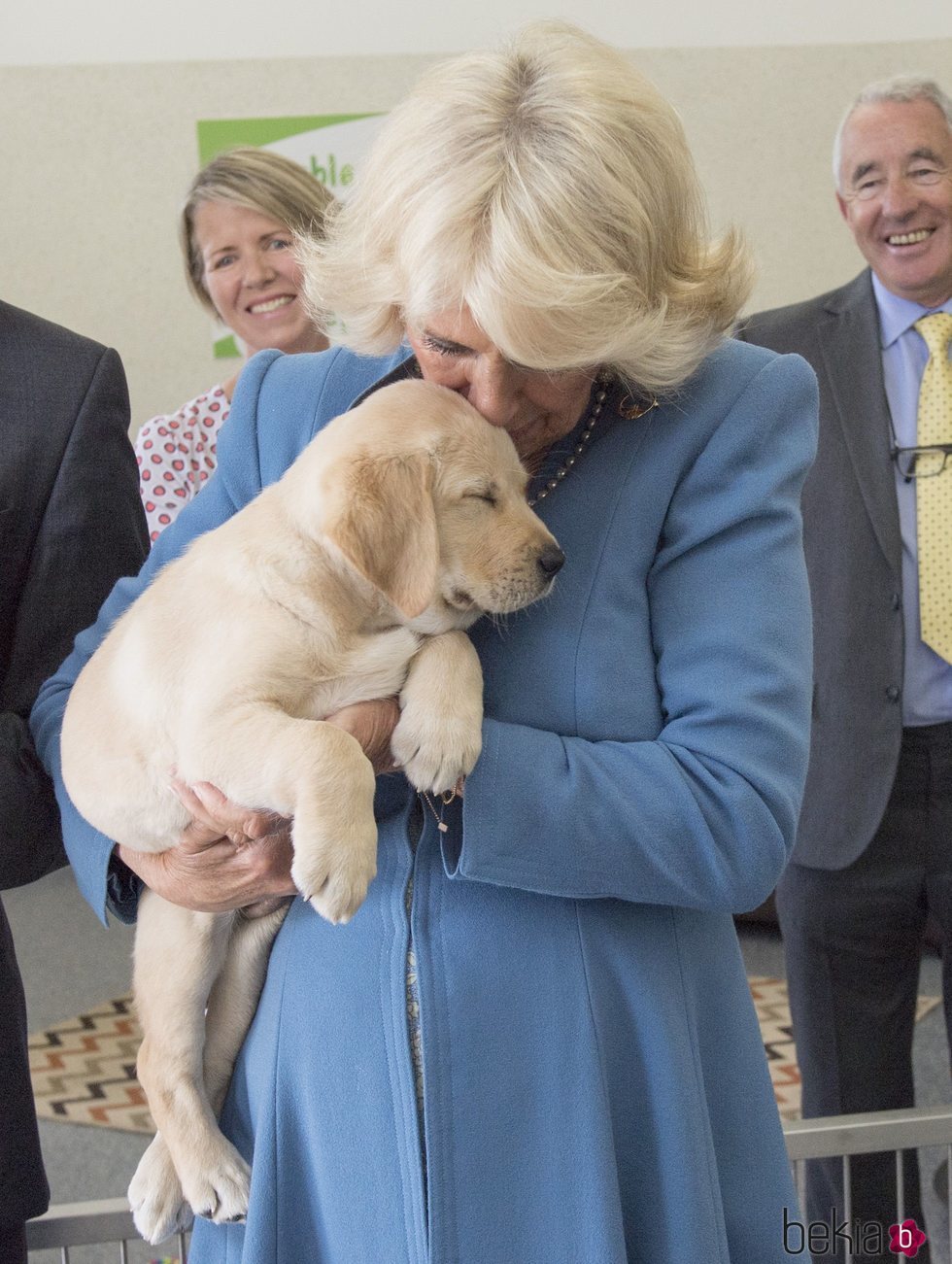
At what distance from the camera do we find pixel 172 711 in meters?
1.55

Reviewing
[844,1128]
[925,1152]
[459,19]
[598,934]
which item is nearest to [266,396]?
[598,934]

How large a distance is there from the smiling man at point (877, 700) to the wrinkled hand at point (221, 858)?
1.70 meters

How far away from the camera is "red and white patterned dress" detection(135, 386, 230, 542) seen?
3213 mm

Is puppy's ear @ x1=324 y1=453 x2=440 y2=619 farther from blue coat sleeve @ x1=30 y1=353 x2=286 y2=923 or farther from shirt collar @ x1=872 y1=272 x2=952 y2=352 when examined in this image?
shirt collar @ x1=872 y1=272 x2=952 y2=352

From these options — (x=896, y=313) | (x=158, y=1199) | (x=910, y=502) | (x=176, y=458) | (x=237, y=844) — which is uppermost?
(x=896, y=313)

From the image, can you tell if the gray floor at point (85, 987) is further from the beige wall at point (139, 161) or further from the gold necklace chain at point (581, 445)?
the gold necklace chain at point (581, 445)

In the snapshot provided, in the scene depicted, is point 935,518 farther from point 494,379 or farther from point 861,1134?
point 494,379

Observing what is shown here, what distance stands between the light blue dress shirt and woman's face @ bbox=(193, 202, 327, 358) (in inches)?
54.4

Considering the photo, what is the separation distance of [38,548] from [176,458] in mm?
1541

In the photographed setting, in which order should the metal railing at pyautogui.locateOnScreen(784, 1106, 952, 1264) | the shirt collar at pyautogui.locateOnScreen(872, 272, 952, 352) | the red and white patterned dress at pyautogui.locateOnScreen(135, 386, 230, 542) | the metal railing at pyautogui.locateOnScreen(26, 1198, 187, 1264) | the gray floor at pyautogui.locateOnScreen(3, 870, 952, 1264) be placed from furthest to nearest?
the gray floor at pyautogui.locateOnScreen(3, 870, 952, 1264), the red and white patterned dress at pyautogui.locateOnScreen(135, 386, 230, 542), the shirt collar at pyautogui.locateOnScreen(872, 272, 952, 352), the metal railing at pyautogui.locateOnScreen(784, 1106, 952, 1264), the metal railing at pyautogui.locateOnScreen(26, 1198, 187, 1264)

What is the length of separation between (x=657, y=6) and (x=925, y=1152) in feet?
16.2

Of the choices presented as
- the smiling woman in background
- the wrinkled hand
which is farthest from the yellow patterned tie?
the wrinkled hand

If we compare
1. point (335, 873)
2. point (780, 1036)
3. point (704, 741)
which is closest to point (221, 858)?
point (335, 873)

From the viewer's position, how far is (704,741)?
4.38 feet
